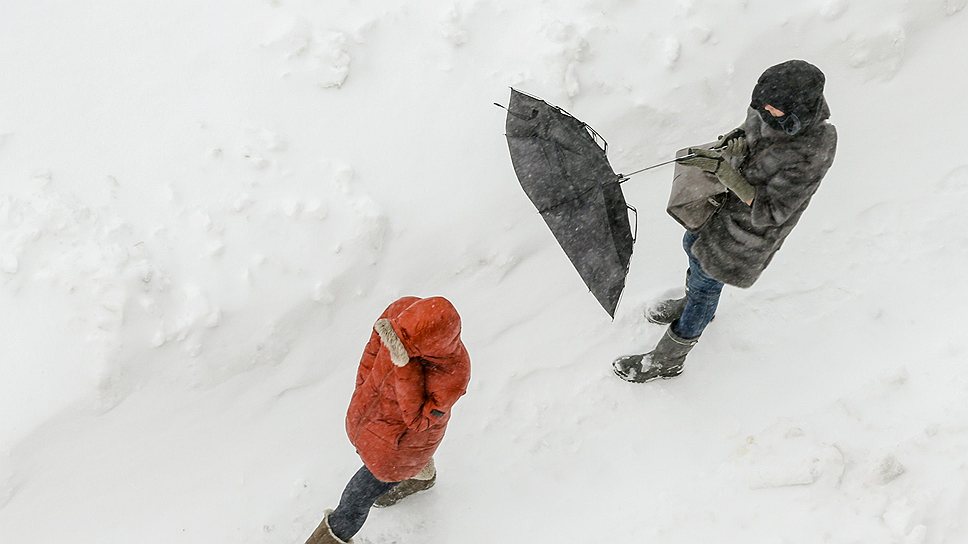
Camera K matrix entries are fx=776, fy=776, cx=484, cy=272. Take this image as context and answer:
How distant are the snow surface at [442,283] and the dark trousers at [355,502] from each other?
1.44ft

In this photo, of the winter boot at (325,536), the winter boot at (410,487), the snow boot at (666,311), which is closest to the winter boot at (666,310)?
the snow boot at (666,311)

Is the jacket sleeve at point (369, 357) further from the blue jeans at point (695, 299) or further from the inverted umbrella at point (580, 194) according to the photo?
the blue jeans at point (695, 299)

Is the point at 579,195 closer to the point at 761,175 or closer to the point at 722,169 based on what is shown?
the point at 722,169

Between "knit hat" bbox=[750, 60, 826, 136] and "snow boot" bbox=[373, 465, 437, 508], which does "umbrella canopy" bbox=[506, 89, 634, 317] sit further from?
"snow boot" bbox=[373, 465, 437, 508]

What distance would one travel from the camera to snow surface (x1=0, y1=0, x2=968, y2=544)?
425cm

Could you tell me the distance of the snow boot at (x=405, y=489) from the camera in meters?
4.29

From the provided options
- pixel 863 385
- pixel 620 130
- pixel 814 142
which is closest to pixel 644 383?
pixel 863 385

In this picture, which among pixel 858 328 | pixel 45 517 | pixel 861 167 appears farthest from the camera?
pixel 861 167

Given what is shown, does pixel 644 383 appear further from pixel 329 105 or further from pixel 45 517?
pixel 45 517

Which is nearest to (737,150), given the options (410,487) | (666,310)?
(666,310)

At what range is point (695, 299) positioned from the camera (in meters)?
4.34

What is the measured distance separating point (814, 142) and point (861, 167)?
2.22 meters

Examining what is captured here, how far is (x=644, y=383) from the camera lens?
481 centimetres

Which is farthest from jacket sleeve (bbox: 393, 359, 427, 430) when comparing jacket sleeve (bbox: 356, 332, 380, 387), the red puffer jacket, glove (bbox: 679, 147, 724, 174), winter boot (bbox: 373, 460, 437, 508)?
glove (bbox: 679, 147, 724, 174)
